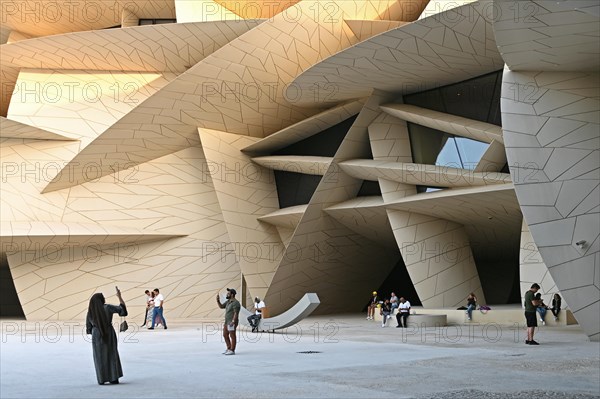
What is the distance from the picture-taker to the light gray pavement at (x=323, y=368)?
754 cm

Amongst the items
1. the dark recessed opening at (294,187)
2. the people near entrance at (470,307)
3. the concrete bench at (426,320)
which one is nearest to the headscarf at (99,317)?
the concrete bench at (426,320)

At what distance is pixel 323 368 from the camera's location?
31.5 feet

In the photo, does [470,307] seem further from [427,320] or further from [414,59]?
[414,59]

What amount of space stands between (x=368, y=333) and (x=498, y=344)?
4387 mm

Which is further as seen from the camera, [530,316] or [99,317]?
[530,316]

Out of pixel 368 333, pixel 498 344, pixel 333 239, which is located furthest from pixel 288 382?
pixel 333 239

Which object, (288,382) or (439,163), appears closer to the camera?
(288,382)

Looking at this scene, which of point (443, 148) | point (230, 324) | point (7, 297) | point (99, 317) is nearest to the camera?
point (99, 317)

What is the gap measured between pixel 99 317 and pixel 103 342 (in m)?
0.33

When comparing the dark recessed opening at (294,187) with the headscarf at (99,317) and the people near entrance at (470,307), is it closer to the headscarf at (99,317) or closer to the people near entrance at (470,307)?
the people near entrance at (470,307)

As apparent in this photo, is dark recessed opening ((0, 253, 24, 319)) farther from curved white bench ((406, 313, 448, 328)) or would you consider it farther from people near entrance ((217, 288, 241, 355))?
people near entrance ((217, 288, 241, 355))

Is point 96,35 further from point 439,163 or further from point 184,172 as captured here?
point 439,163

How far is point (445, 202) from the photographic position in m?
21.5

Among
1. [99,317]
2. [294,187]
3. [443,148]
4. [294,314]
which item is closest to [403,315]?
[294,314]
